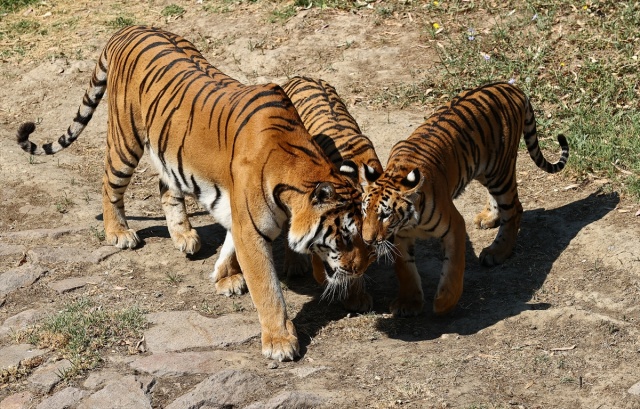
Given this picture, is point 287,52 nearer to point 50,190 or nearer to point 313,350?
point 50,190

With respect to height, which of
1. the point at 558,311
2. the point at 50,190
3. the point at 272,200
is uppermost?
the point at 272,200

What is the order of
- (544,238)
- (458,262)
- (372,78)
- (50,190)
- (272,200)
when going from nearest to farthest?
(272,200), (458,262), (544,238), (50,190), (372,78)

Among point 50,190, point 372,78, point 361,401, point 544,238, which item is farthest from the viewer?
point 372,78

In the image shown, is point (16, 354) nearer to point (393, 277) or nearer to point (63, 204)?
point (63, 204)

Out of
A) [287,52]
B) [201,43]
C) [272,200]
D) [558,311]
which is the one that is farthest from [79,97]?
[558,311]

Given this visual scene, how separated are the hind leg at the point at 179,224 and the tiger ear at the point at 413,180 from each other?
1.91m

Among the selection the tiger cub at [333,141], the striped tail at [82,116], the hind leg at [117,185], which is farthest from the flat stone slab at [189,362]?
the striped tail at [82,116]

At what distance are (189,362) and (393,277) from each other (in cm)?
186

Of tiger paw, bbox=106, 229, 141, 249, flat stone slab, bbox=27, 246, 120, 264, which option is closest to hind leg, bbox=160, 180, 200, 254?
tiger paw, bbox=106, 229, 141, 249

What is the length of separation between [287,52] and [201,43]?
1.05m

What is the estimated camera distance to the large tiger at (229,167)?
194 inches

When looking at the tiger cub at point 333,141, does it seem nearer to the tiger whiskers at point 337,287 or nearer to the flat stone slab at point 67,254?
the tiger whiskers at point 337,287

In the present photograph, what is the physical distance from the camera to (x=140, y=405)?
4.47m

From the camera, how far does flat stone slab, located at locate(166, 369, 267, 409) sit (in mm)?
4477
